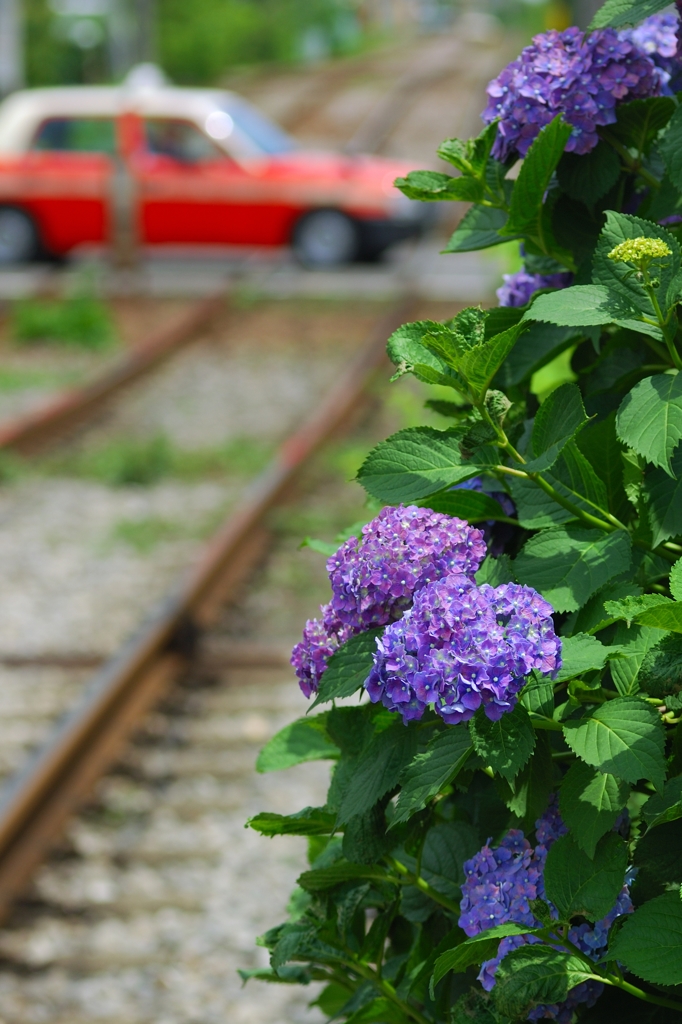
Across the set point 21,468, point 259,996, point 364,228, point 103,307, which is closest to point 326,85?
point 364,228

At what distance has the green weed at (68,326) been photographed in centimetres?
1104

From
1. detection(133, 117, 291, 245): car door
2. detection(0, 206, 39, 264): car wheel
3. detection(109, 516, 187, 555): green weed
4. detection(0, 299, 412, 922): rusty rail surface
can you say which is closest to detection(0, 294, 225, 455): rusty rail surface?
detection(109, 516, 187, 555): green weed

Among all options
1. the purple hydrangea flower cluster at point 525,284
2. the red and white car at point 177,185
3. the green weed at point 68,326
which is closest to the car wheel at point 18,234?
the red and white car at point 177,185

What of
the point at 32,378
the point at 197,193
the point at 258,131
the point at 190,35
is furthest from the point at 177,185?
the point at 190,35

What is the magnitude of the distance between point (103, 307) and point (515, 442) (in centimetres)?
1082

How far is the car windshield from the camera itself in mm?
14641

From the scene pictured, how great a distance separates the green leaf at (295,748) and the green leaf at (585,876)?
0.35 m

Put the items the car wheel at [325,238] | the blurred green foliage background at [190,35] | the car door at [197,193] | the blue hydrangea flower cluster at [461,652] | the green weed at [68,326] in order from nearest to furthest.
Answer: the blue hydrangea flower cluster at [461,652]
the green weed at [68,326]
the car door at [197,193]
the car wheel at [325,238]
the blurred green foliage background at [190,35]

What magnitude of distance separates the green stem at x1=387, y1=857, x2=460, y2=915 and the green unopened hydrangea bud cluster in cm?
61

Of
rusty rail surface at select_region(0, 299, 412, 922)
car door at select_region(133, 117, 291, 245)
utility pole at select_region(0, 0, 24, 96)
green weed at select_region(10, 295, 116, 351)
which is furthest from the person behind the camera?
utility pole at select_region(0, 0, 24, 96)

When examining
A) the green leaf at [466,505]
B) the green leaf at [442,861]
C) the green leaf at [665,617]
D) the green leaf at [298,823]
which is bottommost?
the green leaf at [442,861]

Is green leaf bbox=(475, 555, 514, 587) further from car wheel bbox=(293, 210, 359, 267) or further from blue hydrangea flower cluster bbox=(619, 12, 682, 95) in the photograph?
car wheel bbox=(293, 210, 359, 267)

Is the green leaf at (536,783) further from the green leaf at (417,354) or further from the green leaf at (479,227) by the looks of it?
the green leaf at (479,227)

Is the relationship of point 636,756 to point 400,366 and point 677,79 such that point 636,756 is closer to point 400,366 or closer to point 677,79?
point 400,366
